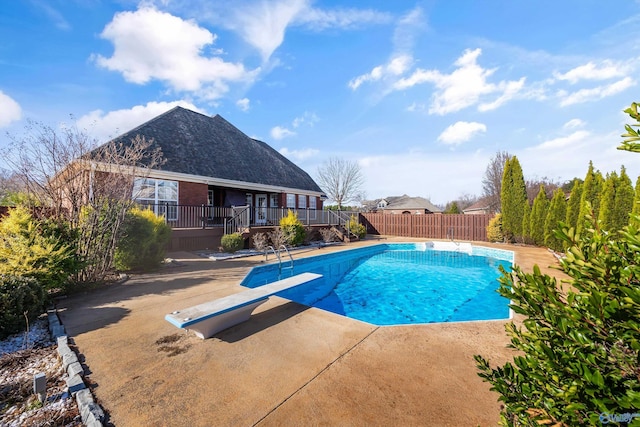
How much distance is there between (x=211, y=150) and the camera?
18219 mm

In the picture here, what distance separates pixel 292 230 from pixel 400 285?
751 centimetres

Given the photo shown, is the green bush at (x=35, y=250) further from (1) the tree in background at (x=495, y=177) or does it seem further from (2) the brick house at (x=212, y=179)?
(1) the tree in background at (x=495, y=177)

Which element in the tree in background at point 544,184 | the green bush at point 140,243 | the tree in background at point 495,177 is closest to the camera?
the green bush at point 140,243

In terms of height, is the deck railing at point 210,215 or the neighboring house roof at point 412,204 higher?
the neighboring house roof at point 412,204

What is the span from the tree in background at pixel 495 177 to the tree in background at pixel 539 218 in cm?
1393

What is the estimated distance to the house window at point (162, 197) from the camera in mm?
13125

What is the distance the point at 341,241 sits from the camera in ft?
64.1

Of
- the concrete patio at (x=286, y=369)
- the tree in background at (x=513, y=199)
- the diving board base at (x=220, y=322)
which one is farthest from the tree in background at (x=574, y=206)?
the diving board base at (x=220, y=322)

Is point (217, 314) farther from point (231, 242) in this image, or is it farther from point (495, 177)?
point (495, 177)

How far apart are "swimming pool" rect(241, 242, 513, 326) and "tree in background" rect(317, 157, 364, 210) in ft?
78.8

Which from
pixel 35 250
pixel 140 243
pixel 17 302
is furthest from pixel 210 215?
pixel 17 302

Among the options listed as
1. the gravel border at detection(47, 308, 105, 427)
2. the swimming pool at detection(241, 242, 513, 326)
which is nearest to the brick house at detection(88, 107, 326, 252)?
the swimming pool at detection(241, 242, 513, 326)

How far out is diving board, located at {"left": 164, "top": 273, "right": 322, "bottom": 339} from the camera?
4.03 meters

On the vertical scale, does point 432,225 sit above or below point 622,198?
below
